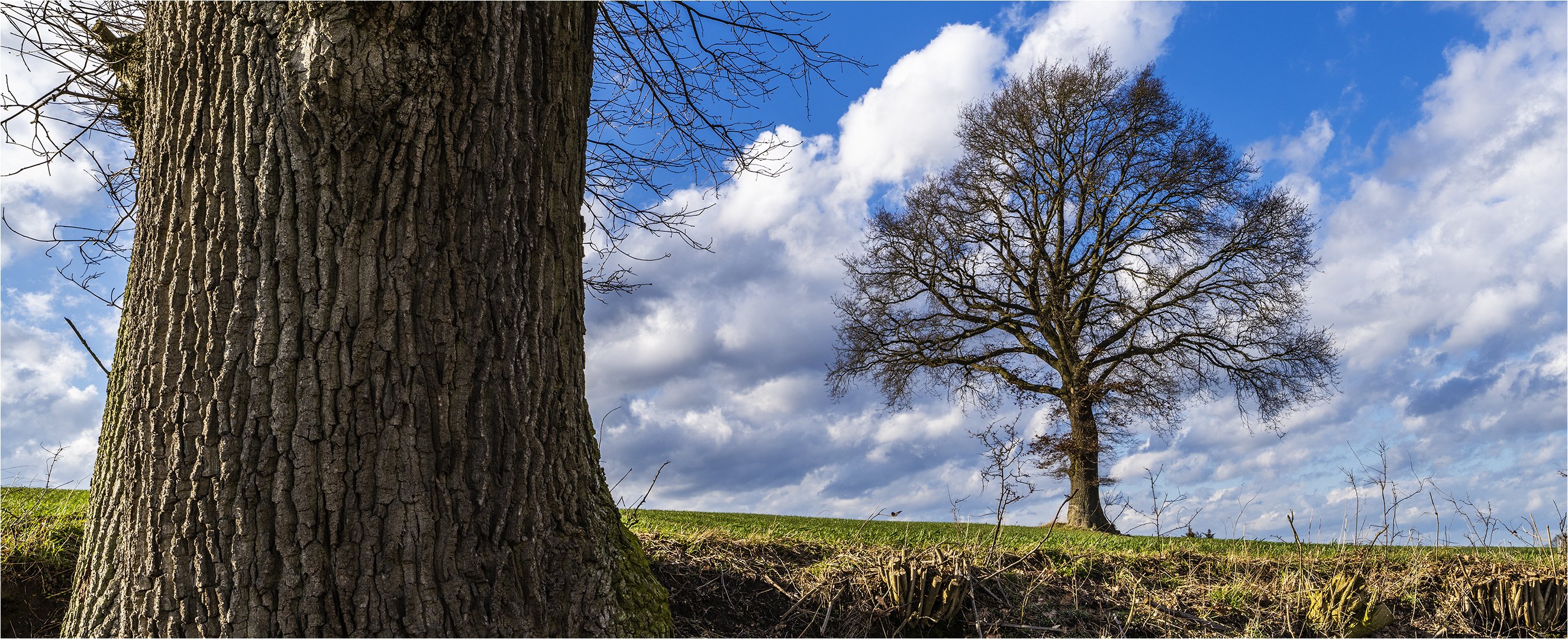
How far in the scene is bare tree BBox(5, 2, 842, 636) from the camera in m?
2.49

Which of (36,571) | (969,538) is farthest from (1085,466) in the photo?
(36,571)

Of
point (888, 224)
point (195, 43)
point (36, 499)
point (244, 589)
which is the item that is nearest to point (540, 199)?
point (195, 43)

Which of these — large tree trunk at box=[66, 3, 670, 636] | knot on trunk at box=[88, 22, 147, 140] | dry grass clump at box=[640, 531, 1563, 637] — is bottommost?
dry grass clump at box=[640, 531, 1563, 637]

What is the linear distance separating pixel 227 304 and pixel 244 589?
86cm

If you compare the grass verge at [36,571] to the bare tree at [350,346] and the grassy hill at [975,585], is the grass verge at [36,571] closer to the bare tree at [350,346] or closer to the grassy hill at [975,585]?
the grassy hill at [975,585]

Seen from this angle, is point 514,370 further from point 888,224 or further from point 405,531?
point 888,224

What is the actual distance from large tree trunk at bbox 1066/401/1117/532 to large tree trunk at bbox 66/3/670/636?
1232 cm

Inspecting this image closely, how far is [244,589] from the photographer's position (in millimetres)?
2492

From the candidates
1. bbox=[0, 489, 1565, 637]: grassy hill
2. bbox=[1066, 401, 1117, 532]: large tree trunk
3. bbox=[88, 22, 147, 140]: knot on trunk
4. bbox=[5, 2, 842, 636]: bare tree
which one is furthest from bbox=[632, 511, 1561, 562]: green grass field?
bbox=[88, 22, 147, 140]: knot on trunk

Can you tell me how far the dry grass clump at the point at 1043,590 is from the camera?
3.93 meters

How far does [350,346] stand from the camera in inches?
98.3

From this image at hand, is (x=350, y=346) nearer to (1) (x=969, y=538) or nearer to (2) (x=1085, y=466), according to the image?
(1) (x=969, y=538)

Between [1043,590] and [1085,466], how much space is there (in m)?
10.3

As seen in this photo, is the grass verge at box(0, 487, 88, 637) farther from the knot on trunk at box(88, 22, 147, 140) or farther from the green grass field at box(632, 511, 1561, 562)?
the green grass field at box(632, 511, 1561, 562)
